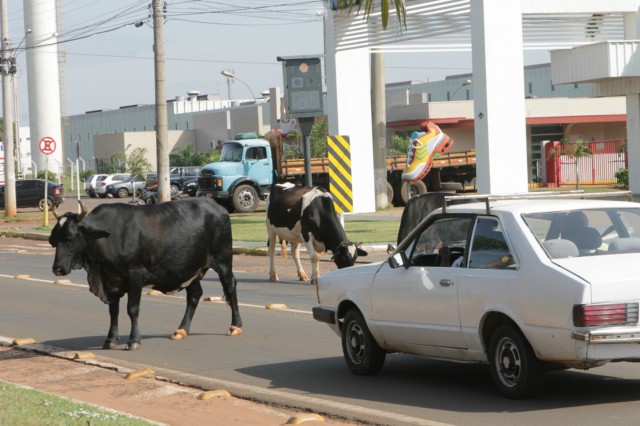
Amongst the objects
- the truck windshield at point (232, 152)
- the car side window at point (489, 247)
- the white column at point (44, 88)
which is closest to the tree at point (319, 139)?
the truck windshield at point (232, 152)

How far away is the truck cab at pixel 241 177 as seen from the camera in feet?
165

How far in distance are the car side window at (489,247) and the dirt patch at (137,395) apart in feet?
6.08

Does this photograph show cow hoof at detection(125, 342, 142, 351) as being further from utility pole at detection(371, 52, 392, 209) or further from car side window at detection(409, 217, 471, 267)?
utility pole at detection(371, 52, 392, 209)

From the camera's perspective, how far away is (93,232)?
543 inches

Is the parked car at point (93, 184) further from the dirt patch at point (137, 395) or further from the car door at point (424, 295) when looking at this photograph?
the car door at point (424, 295)

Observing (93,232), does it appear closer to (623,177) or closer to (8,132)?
(8,132)

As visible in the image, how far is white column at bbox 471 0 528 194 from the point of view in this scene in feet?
107

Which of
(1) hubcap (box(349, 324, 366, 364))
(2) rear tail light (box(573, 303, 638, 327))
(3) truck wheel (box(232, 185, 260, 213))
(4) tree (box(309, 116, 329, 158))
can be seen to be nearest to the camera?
(2) rear tail light (box(573, 303, 638, 327))

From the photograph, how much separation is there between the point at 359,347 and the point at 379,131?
117ft

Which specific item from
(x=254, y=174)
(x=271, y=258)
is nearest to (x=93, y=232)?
(x=271, y=258)

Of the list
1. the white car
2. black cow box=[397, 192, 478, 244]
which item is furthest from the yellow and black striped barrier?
the white car

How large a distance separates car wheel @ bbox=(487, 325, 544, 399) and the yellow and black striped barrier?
60.2 ft

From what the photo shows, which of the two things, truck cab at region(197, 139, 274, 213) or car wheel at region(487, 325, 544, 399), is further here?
truck cab at region(197, 139, 274, 213)

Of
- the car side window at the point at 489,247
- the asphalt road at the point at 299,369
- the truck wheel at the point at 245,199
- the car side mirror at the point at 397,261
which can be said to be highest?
the car side window at the point at 489,247
